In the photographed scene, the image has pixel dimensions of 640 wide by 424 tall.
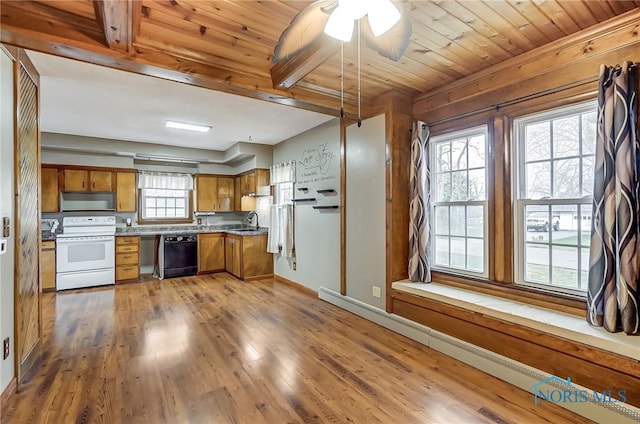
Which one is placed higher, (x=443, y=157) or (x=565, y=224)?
(x=443, y=157)

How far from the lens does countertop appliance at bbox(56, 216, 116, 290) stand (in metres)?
4.95

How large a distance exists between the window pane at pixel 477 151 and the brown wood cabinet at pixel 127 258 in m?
5.64

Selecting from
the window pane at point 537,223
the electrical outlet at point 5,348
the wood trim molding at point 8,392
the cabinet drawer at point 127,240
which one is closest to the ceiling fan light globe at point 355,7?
the window pane at point 537,223

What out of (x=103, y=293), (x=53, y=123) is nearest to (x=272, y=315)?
(x=103, y=293)

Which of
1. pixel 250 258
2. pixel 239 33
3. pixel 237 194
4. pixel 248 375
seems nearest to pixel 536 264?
pixel 248 375

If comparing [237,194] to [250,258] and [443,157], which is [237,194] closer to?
[250,258]

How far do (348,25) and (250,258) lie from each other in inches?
184

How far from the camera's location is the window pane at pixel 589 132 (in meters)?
2.26

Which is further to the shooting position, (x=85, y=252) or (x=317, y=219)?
(x=85, y=252)

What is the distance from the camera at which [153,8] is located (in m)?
1.88

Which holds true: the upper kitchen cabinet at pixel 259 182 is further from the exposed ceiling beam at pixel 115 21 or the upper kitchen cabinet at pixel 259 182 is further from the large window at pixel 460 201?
the exposed ceiling beam at pixel 115 21

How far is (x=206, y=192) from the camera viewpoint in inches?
264

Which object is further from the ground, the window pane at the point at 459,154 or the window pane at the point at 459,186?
the window pane at the point at 459,154

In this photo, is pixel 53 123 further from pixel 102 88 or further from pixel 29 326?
pixel 29 326
